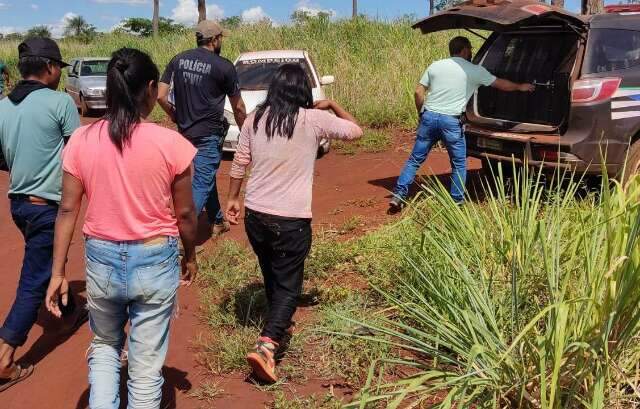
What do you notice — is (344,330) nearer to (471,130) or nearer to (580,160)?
(580,160)

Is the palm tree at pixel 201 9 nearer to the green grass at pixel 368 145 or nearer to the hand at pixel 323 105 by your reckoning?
the green grass at pixel 368 145

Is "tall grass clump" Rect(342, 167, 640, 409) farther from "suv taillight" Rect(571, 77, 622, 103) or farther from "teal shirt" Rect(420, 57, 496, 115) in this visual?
"teal shirt" Rect(420, 57, 496, 115)

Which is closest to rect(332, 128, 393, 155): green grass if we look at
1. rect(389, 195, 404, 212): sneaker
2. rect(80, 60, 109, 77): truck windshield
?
rect(389, 195, 404, 212): sneaker

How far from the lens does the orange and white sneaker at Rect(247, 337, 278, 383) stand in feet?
10.8

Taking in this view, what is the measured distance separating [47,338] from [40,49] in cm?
187

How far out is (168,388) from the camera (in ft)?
11.5

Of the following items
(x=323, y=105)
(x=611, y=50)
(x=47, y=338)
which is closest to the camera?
(x=323, y=105)

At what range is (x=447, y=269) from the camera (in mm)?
3307

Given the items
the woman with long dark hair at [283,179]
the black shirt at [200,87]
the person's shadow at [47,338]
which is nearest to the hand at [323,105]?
the woman with long dark hair at [283,179]

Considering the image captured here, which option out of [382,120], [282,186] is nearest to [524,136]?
[282,186]

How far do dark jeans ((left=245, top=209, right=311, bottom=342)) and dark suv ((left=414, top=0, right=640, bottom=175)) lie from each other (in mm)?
2376

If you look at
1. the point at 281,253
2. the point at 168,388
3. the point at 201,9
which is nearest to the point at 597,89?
the point at 281,253

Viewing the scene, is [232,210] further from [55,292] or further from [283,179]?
[55,292]

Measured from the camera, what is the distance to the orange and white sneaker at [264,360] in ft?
10.8
